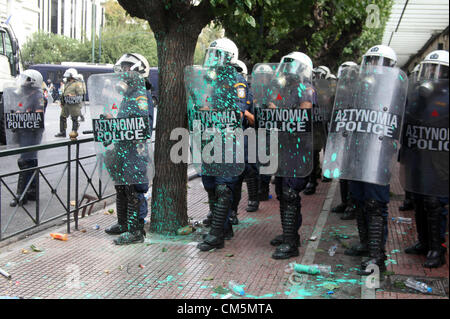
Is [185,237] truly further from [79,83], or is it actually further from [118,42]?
[118,42]

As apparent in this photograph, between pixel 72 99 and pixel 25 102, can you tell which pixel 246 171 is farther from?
pixel 72 99

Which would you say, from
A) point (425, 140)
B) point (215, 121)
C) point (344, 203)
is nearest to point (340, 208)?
point (344, 203)

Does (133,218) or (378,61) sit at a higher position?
(378,61)

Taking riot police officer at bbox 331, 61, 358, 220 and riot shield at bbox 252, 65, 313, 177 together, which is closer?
riot shield at bbox 252, 65, 313, 177

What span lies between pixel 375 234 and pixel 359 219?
0.49 metres

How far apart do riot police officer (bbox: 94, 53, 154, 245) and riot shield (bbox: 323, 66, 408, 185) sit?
1948 millimetres

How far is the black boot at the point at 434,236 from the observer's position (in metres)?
4.36

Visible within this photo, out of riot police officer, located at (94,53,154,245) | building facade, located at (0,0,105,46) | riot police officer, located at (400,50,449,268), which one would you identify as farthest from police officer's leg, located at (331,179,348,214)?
building facade, located at (0,0,105,46)

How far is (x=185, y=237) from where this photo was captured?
5672 mm

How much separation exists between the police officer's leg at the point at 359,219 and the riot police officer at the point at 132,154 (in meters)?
2.07

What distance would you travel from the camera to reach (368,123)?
14.0ft

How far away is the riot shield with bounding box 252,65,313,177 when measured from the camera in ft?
16.1

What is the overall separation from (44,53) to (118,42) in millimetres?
6560

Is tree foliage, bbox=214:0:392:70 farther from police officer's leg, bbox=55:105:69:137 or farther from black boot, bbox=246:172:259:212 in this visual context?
police officer's leg, bbox=55:105:69:137
